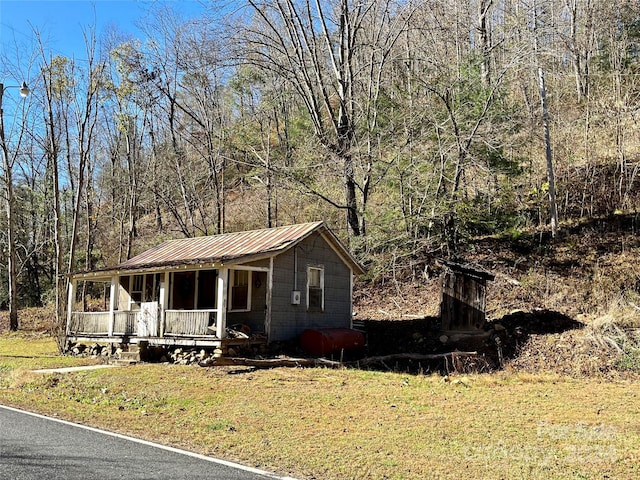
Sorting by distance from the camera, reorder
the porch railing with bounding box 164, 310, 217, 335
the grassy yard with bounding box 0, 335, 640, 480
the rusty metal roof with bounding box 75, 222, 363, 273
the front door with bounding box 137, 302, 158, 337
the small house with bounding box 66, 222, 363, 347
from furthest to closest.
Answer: the front door with bounding box 137, 302, 158, 337 < the rusty metal roof with bounding box 75, 222, 363, 273 < the small house with bounding box 66, 222, 363, 347 < the porch railing with bounding box 164, 310, 217, 335 < the grassy yard with bounding box 0, 335, 640, 480

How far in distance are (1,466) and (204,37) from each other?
2087 centimetres

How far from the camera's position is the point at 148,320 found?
53.8 feet

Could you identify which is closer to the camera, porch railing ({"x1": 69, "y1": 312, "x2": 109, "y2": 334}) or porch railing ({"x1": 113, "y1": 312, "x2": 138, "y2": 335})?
porch railing ({"x1": 113, "y1": 312, "x2": 138, "y2": 335})

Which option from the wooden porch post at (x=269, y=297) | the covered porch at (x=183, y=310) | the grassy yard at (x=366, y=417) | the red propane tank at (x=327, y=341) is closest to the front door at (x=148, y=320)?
the covered porch at (x=183, y=310)

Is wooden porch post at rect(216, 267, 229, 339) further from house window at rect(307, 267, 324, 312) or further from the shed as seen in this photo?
the shed

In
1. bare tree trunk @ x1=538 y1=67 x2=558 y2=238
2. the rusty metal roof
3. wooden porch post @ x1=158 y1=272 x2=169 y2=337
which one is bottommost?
wooden porch post @ x1=158 y1=272 x2=169 y2=337

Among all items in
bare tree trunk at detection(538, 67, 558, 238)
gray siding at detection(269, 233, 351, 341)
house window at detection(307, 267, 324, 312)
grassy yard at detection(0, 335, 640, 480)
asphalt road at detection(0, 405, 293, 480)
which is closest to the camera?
asphalt road at detection(0, 405, 293, 480)

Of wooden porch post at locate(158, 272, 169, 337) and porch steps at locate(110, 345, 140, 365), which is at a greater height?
wooden porch post at locate(158, 272, 169, 337)

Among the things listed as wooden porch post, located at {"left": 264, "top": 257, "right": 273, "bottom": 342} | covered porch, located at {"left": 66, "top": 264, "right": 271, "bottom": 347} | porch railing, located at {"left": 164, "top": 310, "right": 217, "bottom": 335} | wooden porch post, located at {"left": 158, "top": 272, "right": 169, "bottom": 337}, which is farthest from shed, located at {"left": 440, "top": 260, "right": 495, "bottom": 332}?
wooden porch post, located at {"left": 158, "top": 272, "right": 169, "bottom": 337}

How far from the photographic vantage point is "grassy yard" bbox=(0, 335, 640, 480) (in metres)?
6.13

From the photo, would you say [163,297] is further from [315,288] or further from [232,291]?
[315,288]

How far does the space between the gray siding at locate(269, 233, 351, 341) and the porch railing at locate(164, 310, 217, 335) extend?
6.29 ft

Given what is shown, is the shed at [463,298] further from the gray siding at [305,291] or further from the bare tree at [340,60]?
the bare tree at [340,60]

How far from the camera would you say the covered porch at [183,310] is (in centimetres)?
1496
